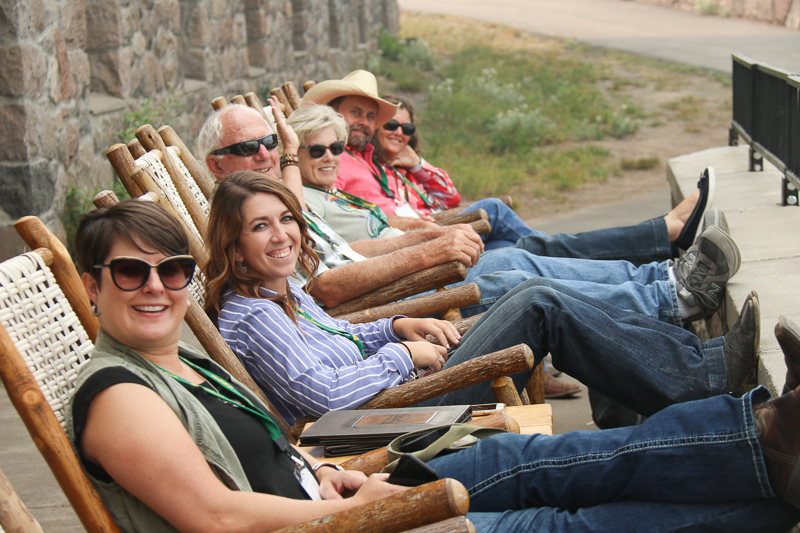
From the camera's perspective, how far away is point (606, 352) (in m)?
2.22

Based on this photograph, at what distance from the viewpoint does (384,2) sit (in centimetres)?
1518

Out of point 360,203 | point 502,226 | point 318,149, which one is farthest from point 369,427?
point 502,226

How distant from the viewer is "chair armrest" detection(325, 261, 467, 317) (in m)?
2.85

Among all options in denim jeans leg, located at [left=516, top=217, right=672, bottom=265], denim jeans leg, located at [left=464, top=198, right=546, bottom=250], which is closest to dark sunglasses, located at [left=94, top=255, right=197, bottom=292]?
denim jeans leg, located at [left=516, top=217, right=672, bottom=265]

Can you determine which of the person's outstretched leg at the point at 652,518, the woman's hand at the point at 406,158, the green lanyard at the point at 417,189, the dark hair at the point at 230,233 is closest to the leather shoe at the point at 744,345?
the person's outstretched leg at the point at 652,518

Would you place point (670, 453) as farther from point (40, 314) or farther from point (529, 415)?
point (40, 314)

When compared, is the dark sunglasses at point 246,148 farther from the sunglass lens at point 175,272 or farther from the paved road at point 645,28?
the paved road at point 645,28

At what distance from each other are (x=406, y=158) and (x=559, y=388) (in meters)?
1.64

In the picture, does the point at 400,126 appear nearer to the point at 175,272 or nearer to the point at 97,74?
the point at 97,74

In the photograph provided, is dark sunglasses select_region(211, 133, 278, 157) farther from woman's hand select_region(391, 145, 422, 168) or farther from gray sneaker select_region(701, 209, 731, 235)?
gray sneaker select_region(701, 209, 731, 235)

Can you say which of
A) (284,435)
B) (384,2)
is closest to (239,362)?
(284,435)

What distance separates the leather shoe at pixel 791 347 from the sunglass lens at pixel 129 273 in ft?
4.48

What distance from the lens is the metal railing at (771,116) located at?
4176 millimetres

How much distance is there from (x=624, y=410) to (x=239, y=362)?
150 cm
